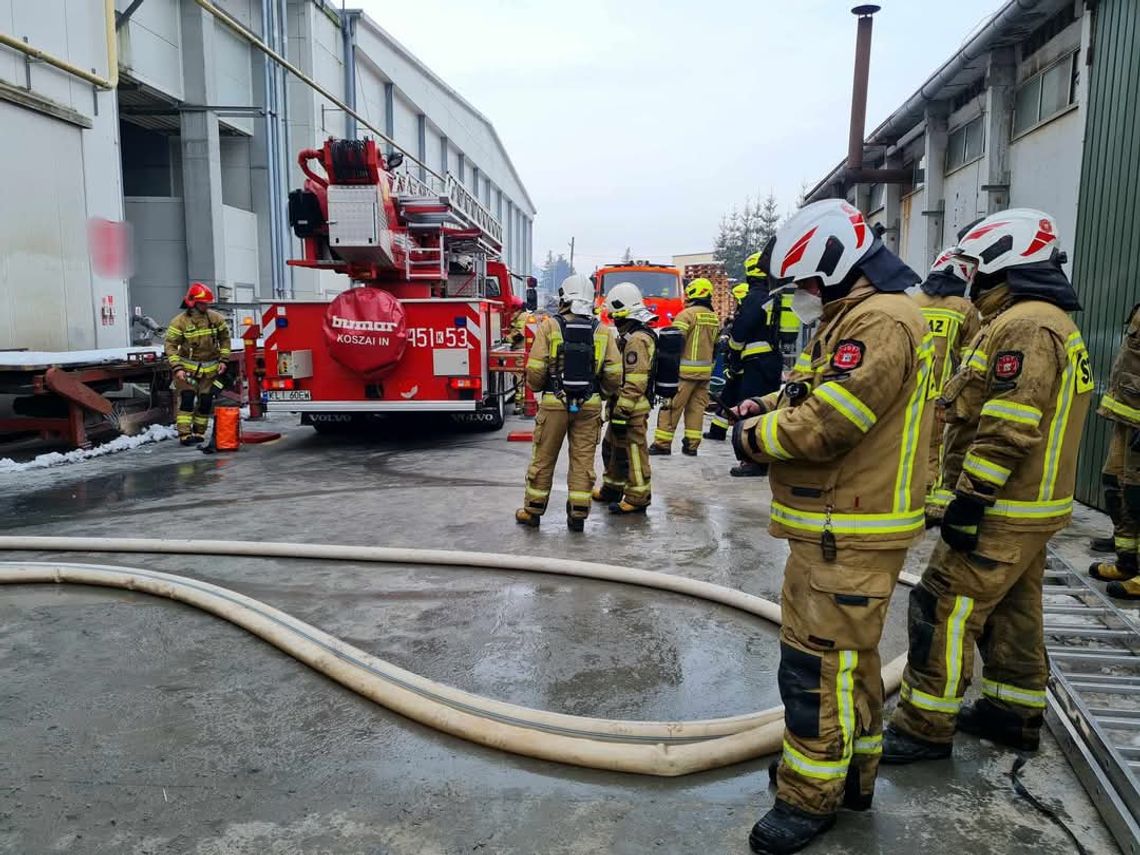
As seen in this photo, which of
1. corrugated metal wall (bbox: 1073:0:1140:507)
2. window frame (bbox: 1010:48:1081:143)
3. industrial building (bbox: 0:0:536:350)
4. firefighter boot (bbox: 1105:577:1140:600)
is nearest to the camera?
firefighter boot (bbox: 1105:577:1140:600)

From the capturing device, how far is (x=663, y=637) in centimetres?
376

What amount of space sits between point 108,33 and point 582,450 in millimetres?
9569

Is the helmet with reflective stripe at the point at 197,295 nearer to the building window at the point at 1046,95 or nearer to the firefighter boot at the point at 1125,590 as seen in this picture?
the firefighter boot at the point at 1125,590

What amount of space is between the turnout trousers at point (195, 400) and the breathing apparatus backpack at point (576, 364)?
5.50 metres

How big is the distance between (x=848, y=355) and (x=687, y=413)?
695 cm

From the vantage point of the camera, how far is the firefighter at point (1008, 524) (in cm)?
261

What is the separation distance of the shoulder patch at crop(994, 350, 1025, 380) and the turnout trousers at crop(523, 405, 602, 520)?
10.7ft

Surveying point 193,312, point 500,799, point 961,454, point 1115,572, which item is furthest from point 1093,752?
point 193,312

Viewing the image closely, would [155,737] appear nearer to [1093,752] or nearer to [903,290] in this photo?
[903,290]

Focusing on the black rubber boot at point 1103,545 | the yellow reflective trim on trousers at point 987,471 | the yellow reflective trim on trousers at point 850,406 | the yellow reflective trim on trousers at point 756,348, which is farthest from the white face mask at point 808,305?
the yellow reflective trim on trousers at point 756,348

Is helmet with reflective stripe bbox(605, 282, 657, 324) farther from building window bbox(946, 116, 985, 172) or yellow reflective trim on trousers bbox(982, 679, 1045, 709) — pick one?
building window bbox(946, 116, 985, 172)

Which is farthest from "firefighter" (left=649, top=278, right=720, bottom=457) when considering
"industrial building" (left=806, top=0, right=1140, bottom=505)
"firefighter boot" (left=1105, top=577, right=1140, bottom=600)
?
"firefighter boot" (left=1105, top=577, right=1140, bottom=600)

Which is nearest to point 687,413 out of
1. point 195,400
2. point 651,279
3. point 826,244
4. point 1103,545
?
point 1103,545

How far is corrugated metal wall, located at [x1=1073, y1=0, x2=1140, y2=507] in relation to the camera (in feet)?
19.4
